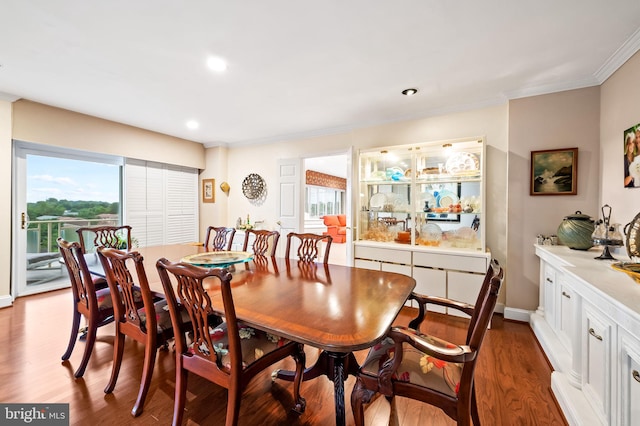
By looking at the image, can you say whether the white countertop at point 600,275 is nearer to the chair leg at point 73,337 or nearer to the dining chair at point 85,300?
the dining chair at point 85,300

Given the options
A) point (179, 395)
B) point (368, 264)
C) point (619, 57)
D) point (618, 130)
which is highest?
point (619, 57)

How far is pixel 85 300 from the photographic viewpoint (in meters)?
2.13

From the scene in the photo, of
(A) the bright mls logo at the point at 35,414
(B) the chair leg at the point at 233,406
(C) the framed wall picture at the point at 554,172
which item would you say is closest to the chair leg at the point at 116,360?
(A) the bright mls logo at the point at 35,414

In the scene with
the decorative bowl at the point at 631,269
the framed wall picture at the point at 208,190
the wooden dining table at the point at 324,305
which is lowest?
the wooden dining table at the point at 324,305

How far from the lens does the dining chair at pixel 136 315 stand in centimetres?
160

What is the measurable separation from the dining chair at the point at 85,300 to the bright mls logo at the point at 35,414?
284 millimetres

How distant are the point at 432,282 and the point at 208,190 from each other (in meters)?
4.52

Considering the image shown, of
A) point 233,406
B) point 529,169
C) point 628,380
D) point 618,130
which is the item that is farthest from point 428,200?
point 233,406

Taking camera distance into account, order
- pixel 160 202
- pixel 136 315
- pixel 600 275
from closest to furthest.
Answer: pixel 600 275
pixel 136 315
pixel 160 202

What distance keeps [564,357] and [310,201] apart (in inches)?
297

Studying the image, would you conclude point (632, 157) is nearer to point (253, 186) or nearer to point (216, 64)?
point (216, 64)

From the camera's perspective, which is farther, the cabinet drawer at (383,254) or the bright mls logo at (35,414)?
the cabinet drawer at (383,254)

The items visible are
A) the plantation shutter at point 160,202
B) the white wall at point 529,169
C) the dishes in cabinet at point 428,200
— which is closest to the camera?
the white wall at point 529,169

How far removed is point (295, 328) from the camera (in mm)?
1140
